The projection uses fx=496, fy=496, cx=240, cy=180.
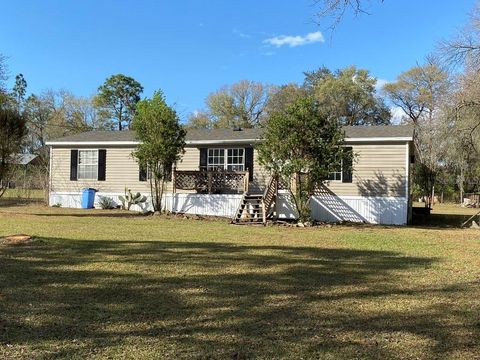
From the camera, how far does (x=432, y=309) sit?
5180 mm

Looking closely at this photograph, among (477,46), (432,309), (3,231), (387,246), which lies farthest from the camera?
(477,46)

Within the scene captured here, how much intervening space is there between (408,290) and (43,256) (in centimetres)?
559

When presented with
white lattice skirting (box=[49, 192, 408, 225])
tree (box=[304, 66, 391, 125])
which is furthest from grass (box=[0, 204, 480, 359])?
tree (box=[304, 66, 391, 125])

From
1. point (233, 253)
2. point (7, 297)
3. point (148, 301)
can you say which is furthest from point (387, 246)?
point (7, 297)

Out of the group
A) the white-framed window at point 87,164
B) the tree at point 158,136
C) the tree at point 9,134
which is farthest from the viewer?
the white-framed window at point 87,164

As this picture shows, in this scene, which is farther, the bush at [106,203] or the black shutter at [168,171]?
the bush at [106,203]

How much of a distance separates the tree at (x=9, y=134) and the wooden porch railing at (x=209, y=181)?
562cm

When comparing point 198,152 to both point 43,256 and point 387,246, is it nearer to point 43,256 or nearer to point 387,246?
point 387,246

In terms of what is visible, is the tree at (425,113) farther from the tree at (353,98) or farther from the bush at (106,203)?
the bush at (106,203)

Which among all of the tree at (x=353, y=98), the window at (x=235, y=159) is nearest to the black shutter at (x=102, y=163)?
the window at (x=235, y=159)

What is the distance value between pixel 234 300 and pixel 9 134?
1378 cm

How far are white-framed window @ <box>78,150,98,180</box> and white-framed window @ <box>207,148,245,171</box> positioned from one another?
17.6ft

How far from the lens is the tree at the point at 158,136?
18031 mm

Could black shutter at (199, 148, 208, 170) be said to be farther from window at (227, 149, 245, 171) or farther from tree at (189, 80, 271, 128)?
tree at (189, 80, 271, 128)
